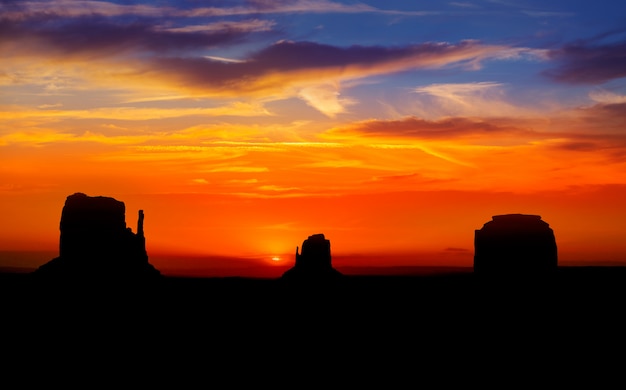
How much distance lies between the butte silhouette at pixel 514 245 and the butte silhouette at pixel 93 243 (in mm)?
45044

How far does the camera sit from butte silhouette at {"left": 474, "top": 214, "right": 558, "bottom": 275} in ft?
208

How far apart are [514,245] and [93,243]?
49.5 metres

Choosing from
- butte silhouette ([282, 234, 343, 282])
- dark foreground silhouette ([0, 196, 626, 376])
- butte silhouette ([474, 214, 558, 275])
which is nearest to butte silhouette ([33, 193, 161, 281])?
dark foreground silhouette ([0, 196, 626, 376])

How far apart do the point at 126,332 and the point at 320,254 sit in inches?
1348

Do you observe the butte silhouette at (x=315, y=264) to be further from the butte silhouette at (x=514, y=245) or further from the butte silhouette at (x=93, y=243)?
the butte silhouette at (x=514, y=245)

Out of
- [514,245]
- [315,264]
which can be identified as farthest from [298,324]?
[514,245]

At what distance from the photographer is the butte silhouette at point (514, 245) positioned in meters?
63.5

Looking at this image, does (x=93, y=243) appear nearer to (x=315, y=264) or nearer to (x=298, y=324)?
(x=298, y=324)

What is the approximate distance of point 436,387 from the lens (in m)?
58.8

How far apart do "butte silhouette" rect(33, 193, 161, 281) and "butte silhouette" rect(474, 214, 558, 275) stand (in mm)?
45044

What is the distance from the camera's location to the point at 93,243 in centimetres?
8994

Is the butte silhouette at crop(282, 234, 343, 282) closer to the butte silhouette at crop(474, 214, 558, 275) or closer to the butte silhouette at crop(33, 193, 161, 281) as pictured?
the butte silhouette at crop(33, 193, 161, 281)

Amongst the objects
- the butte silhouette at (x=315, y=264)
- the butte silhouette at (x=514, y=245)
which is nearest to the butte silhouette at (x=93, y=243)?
the butte silhouette at (x=315, y=264)

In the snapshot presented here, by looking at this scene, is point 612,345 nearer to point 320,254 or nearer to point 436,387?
point 436,387
